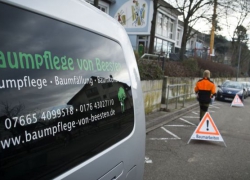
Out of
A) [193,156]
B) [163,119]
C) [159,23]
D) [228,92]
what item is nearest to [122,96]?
[193,156]

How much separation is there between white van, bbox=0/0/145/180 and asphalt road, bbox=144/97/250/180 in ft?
8.86

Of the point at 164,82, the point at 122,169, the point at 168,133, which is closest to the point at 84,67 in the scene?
the point at 122,169

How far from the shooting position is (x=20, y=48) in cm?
119

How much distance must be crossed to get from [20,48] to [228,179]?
4.20m

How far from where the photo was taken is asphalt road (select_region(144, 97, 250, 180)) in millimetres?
4453

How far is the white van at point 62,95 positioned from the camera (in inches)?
45.0

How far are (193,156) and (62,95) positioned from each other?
462 cm

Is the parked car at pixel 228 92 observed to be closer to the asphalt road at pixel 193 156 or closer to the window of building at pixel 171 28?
the asphalt road at pixel 193 156

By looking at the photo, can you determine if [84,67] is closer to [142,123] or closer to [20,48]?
[20,48]

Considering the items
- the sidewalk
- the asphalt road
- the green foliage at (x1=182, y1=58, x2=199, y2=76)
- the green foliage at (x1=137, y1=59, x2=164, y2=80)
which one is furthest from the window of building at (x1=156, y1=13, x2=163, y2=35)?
the asphalt road

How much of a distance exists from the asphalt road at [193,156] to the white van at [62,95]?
2701 mm

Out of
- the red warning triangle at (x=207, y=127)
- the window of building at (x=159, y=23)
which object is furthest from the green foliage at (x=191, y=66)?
the window of building at (x=159, y=23)

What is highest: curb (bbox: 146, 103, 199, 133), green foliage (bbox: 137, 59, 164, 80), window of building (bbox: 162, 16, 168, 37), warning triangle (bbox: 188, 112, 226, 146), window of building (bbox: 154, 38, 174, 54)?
window of building (bbox: 162, 16, 168, 37)

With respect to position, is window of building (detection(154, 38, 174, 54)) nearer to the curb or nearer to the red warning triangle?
the curb
